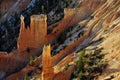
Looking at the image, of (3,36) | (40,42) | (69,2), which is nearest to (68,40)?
Answer: (40,42)

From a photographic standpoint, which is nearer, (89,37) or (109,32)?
(109,32)

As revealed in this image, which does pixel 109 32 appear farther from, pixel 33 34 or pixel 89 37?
pixel 33 34

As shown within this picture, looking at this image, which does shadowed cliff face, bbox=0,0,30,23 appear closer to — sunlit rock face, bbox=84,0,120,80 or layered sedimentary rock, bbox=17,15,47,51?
layered sedimentary rock, bbox=17,15,47,51

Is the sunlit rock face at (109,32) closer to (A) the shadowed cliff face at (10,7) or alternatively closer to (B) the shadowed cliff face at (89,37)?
(B) the shadowed cliff face at (89,37)

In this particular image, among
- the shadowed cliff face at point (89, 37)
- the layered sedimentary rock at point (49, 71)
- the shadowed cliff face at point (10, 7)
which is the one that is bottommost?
the layered sedimentary rock at point (49, 71)

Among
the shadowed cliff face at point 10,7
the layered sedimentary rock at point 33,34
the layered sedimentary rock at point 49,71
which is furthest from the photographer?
the shadowed cliff face at point 10,7

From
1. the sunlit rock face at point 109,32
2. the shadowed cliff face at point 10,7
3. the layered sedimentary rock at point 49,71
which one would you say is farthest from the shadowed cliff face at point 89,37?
the shadowed cliff face at point 10,7

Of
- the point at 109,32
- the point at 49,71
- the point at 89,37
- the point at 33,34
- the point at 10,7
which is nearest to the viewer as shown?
the point at 49,71

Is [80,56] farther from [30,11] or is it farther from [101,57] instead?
[30,11]

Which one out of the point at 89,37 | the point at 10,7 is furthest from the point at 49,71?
the point at 10,7
